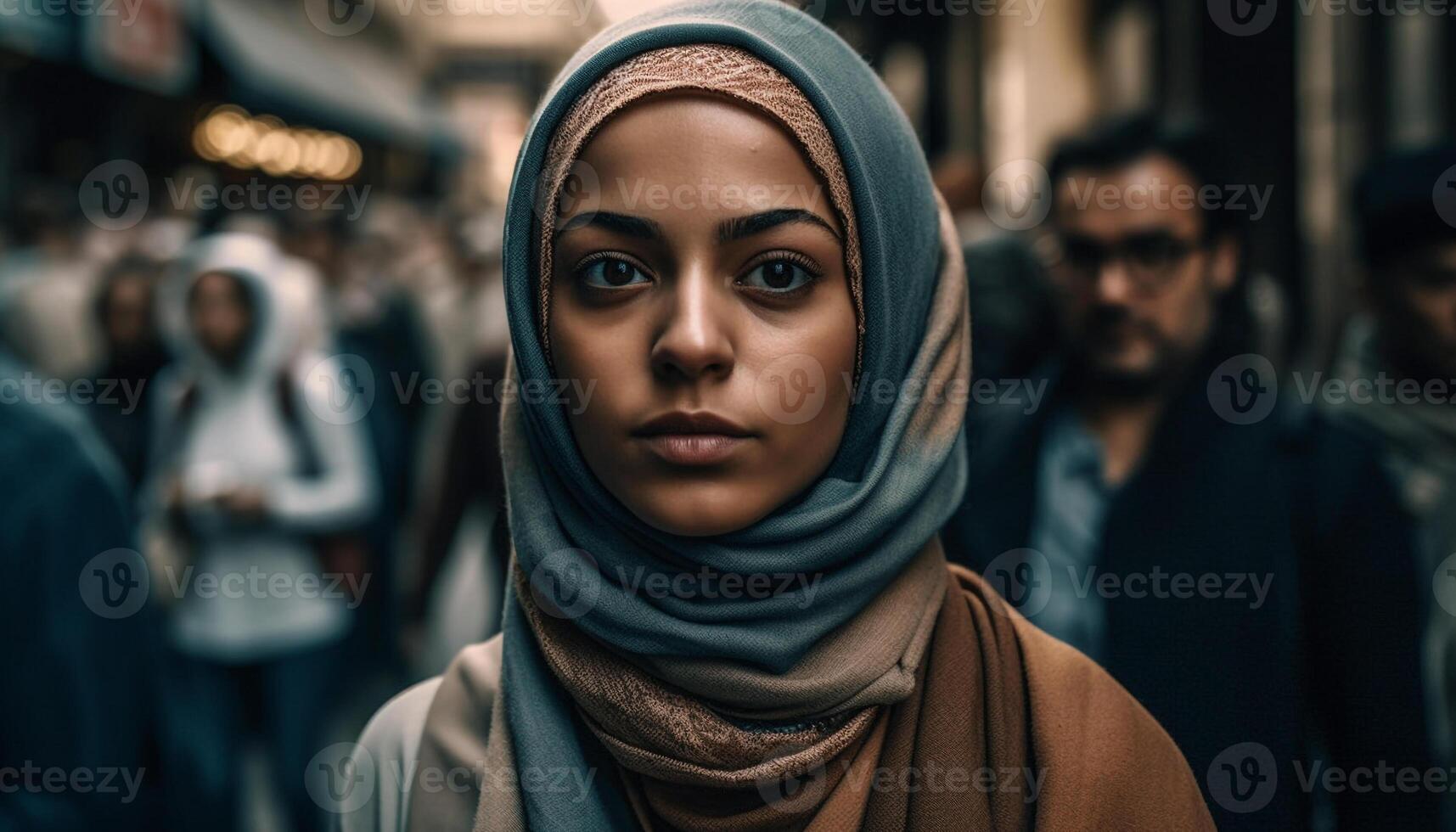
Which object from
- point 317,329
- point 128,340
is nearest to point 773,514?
point 317,329

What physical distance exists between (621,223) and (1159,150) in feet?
5.55

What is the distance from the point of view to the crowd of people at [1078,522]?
2025 mm

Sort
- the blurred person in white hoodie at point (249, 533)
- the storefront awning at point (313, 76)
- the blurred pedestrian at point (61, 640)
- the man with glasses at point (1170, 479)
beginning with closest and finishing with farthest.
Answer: the man with glasses at point (1170, 479) < the blurred pedestrian at point (61, 640) < the blurred person in white hoodie at point (249, 533) < the storefront awning at point (313, 76)

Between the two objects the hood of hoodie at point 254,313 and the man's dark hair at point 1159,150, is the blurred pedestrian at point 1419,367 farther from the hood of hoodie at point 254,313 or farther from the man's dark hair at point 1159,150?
the hood of hoodie at point 254,313

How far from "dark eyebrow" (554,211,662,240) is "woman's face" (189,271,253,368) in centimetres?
354

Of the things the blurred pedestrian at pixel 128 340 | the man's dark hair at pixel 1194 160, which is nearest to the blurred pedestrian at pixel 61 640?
the man's dark hair at pixel 1194 160

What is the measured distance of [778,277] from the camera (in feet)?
4.19

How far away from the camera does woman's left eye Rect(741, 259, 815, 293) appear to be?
4.17 feet

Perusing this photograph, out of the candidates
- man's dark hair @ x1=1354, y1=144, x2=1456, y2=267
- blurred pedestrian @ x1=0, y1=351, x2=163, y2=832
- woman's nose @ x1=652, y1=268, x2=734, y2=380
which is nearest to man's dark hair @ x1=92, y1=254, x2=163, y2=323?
blurred pedestrian @ x1=0, y1=351, x2=163, y2=832

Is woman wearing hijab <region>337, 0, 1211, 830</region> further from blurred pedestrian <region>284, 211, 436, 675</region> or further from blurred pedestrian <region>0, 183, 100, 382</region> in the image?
blurred pedestrian <region>0, 183, 100, 382</region>

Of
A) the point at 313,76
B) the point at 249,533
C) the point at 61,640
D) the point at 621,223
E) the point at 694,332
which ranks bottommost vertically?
the point at 249,533

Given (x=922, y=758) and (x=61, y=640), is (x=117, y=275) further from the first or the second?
(x=922, y=758)

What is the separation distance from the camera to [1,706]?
2193 millimetres

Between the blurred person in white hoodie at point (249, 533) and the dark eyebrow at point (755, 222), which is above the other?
the dark eyebrow at point (755, 222)
